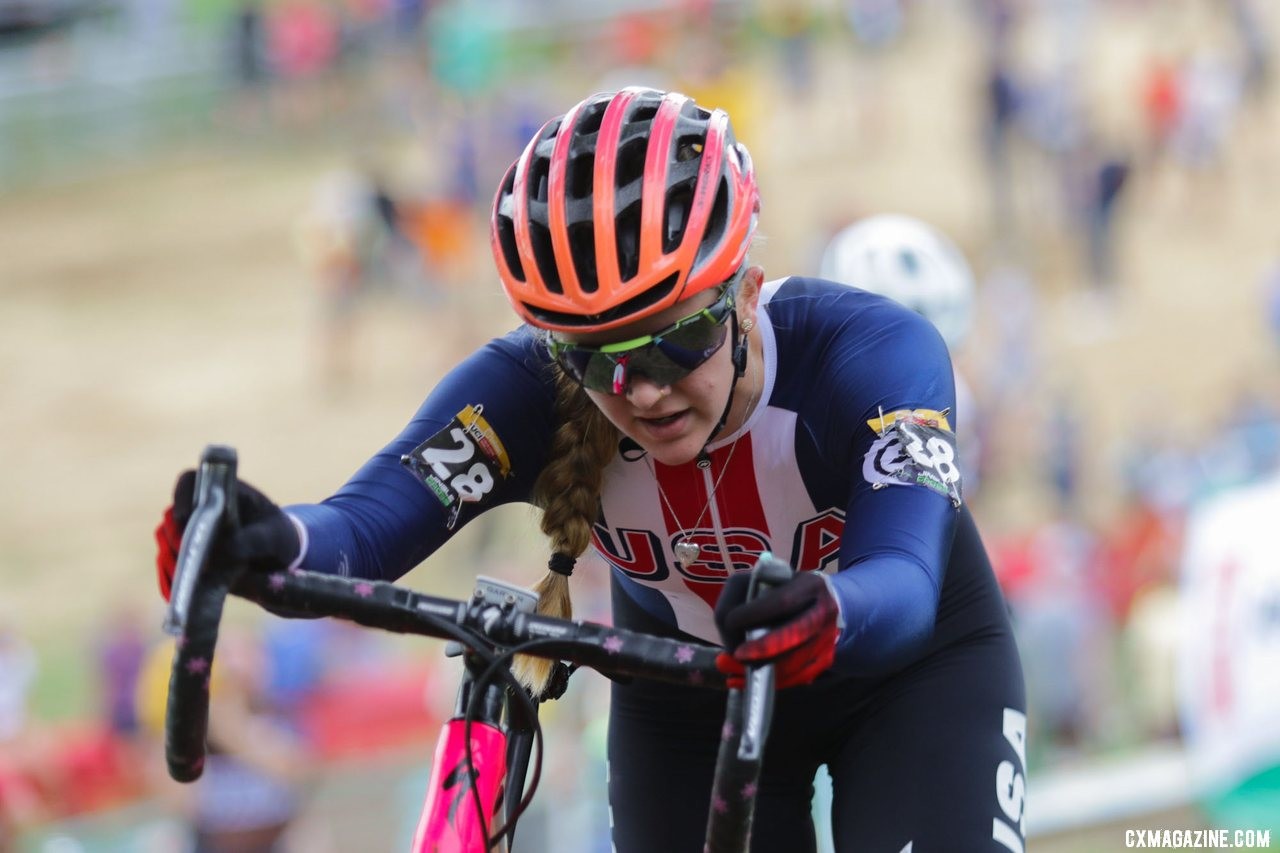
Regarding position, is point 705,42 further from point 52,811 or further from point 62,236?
point 52,811

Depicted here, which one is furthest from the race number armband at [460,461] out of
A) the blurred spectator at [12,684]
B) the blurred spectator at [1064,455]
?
the blurred spectator at [1064,455]

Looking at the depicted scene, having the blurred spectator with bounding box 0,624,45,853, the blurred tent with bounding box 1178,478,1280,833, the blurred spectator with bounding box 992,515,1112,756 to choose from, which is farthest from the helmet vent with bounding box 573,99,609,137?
the blurred spectator with bounding box 992,515,1112,756

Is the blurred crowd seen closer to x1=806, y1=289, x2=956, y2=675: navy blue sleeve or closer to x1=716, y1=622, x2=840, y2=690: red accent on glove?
x1=806, y1=289, x2=956, y2=675: navy blue sleeve

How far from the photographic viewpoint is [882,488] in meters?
3.52

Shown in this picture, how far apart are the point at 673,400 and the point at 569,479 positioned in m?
0.45

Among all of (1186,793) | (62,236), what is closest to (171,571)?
(1186,793)

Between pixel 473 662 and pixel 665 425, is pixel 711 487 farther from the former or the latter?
pixel 473 662

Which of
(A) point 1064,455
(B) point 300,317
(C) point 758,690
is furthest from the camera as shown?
(B) point 300,317

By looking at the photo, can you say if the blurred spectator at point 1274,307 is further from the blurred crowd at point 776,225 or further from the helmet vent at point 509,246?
the helmet vent at point 509,246

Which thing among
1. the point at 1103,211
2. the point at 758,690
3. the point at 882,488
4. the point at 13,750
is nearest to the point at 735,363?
the point at 882,488

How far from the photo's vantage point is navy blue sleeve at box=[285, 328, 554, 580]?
3.60 m

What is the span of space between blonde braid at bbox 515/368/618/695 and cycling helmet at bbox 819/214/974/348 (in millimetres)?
2345

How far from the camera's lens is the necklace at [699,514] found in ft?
13.0

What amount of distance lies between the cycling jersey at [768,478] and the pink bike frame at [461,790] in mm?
374
